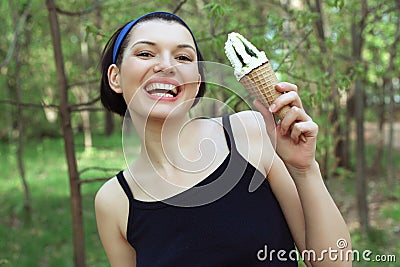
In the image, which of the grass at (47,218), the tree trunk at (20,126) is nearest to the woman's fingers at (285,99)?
the grass at (47,218)

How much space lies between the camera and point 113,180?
144 centimetres

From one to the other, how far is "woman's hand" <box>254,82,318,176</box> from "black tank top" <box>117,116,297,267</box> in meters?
0.13

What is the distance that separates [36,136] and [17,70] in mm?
10347

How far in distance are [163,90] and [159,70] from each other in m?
0.05

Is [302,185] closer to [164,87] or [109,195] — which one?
[164,87]

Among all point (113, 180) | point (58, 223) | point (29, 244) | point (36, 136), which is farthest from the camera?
point (36, 136)

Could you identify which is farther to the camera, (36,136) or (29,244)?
(36,136)

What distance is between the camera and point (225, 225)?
48.4 inches

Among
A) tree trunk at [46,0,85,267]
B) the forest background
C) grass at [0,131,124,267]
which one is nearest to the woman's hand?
the forest background

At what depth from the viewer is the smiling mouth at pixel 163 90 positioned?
119cm

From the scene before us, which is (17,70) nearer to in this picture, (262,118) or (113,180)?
(113,180)

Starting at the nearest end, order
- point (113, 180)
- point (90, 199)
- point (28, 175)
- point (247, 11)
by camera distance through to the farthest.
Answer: point (113, 180) < point (247, 11) < point (90, 199) < point (28, 175)

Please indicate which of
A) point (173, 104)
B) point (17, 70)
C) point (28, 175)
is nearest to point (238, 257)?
point (173, 104)

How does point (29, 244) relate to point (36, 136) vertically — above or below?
above
